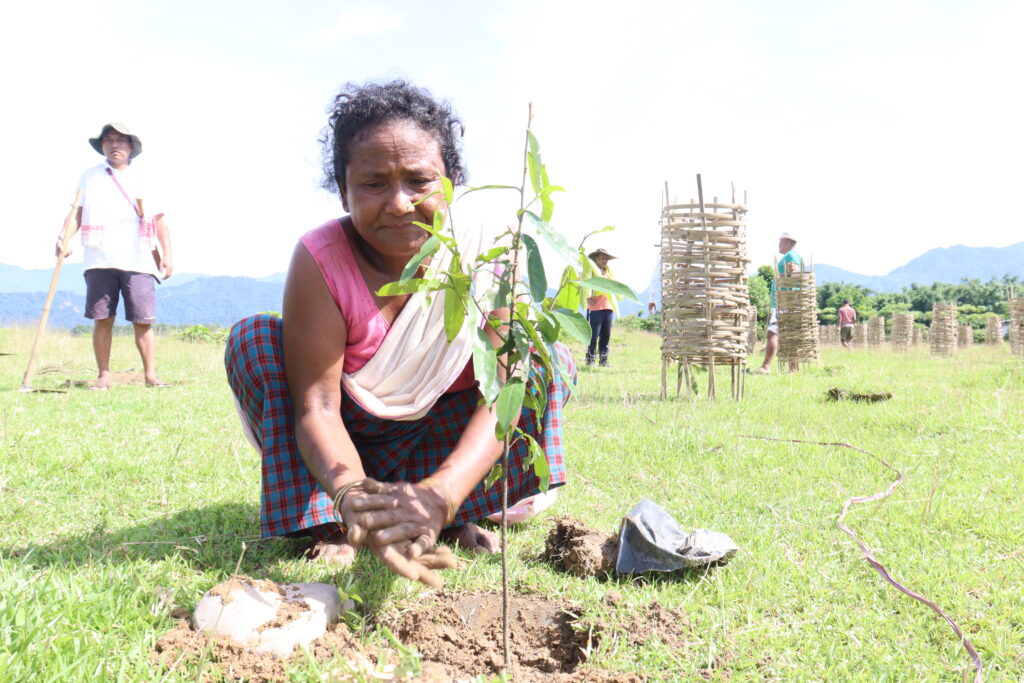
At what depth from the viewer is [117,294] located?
577 cm

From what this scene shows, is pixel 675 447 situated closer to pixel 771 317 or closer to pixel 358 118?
pixel 358 118

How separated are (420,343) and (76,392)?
4439 millimetres

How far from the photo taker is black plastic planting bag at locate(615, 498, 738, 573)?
1.93 meters

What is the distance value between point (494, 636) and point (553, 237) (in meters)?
0.93

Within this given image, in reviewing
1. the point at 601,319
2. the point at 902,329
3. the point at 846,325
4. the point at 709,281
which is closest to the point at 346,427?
the point at 709,281

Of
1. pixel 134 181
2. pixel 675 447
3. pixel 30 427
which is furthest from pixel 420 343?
pixel 134 181

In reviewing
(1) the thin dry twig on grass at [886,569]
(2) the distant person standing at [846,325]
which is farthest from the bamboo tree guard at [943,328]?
(1) the thin dry twig on grass at [886,569]

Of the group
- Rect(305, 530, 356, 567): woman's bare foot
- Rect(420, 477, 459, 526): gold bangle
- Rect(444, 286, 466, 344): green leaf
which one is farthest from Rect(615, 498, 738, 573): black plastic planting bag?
Rect(444, 286, 466, 344): green leaf

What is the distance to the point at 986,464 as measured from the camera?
3.25 meters

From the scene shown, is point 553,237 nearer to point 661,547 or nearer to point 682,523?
point 661,547

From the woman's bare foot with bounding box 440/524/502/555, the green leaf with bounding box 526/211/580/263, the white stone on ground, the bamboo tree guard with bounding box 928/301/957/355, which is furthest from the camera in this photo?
the bamboo tree guard with bounding box 928/301/957/355

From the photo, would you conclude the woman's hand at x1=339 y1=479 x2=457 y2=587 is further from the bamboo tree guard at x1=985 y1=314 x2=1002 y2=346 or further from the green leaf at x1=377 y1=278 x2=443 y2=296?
the bamboo tree guard at x1=985 y1=314 x2=1002 y2=346

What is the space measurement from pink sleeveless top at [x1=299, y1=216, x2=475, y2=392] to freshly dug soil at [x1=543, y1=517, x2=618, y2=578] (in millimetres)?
574

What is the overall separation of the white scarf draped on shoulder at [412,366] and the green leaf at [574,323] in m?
0.85
